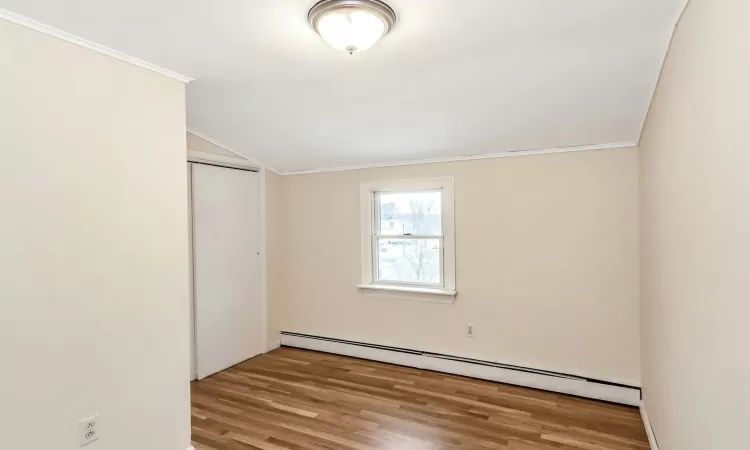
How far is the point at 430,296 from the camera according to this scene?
159 inches

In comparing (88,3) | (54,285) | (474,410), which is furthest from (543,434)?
(88,3)

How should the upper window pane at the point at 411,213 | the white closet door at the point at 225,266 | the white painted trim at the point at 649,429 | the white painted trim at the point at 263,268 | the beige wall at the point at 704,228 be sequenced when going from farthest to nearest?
the white painted trim at the point at 263,268, the upper window pane at the point at 411,213, the white closet door at the point at 225,266, the white painted trim at the point at 649,429, the beige wall at the point at 704,228

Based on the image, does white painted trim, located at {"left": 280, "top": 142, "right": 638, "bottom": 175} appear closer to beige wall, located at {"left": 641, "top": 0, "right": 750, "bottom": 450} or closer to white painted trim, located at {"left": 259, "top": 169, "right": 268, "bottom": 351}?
white painted trim, located at {"left": 259, "top": 169, "right": 268, "bottom": 351}

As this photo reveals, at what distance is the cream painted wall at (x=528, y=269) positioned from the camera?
329 centimetres

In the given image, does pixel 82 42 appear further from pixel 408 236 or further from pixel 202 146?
pixel 408 236

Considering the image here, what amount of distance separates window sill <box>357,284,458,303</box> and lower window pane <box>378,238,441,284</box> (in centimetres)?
12

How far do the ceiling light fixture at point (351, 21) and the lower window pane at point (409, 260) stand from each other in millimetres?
2544

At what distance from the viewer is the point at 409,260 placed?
4.32 metres

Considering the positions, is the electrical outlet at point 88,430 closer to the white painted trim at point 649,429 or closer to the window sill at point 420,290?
the window sill at point 420,290

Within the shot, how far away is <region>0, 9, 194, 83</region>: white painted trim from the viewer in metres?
1.73

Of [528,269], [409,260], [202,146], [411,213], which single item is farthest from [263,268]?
[528,269]

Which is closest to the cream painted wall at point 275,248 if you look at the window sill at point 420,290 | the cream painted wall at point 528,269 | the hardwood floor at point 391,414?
the cream painted wall at point 528,269

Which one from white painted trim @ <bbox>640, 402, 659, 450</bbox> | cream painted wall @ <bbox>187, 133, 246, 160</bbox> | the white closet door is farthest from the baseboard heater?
cream painted wall @ <bbox>187, 133, 246, 160</bbox>

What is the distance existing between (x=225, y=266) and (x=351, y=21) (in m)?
3.01
